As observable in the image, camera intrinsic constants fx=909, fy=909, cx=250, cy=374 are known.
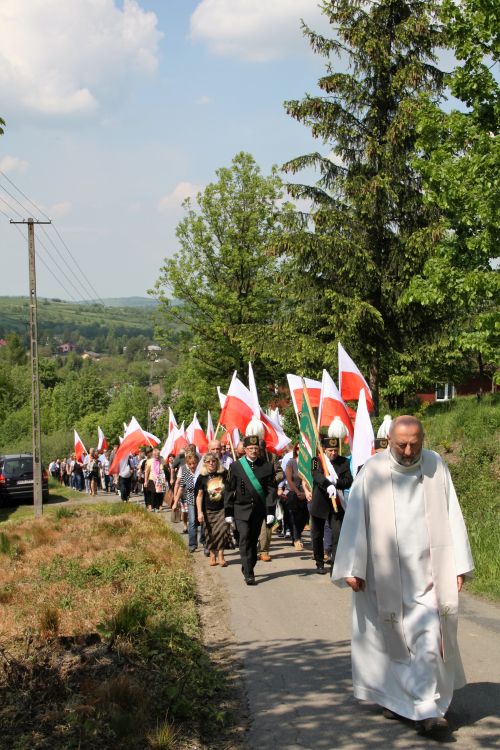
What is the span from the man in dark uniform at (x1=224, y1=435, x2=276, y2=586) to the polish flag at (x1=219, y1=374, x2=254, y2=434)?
6751 mm

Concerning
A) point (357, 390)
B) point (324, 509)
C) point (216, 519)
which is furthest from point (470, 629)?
point (357, 390)

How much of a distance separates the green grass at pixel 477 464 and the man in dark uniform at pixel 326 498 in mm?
1778

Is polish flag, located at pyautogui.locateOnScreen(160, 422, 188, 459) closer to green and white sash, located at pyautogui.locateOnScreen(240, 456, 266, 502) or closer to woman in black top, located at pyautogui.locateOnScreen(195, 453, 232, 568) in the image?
woman in black top, located at pyautogui.locateOnScreen(195, 453, 232, 568)

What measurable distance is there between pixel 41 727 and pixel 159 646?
1975mm

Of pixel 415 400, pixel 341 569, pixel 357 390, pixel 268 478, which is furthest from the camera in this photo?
pixel 415 400

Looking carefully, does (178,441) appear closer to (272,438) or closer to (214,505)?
(272,438)

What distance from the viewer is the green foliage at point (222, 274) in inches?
1401

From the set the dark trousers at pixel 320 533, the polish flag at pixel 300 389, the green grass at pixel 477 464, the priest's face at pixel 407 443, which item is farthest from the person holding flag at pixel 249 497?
the priest's face at pixel 407 443

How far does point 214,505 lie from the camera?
517 inches

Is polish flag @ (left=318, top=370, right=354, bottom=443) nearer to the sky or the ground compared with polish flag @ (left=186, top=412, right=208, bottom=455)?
nearer to the sky

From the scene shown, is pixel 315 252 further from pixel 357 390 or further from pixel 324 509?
pixel 324 509

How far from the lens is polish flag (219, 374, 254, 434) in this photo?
18.5 m

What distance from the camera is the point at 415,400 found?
27.7 meters

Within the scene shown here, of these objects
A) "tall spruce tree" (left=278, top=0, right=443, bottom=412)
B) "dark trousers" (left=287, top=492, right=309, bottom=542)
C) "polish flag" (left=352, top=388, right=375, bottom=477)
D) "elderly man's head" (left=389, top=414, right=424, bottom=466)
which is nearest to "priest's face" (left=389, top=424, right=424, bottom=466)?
"elderly man's head" (left=389, top=414, right=424, bottom=466)
